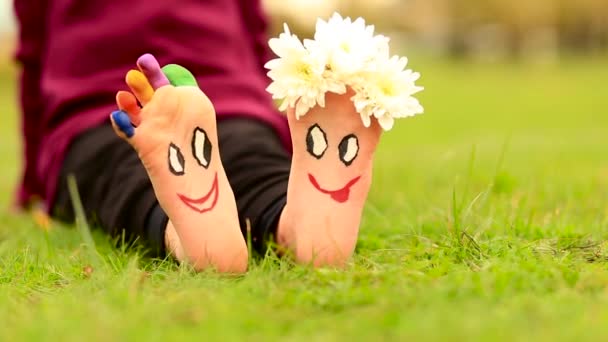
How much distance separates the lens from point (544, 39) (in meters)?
22.0

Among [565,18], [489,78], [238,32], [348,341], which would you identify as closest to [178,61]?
[238,32]

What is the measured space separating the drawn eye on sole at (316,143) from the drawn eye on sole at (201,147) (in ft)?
0.59

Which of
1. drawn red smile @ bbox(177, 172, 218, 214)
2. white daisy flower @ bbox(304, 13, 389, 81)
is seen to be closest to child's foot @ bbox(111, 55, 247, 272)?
drawn red smile @ bbox(177, 172, 218, 214)

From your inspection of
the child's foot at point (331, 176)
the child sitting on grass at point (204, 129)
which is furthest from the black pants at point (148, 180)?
the child's foot at point (331, 176)

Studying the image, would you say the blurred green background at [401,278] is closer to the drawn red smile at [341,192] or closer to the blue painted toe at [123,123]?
the drawn red smile at [341,192]

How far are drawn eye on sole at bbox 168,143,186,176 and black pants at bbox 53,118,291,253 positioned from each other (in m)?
0.20

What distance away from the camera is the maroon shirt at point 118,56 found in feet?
7.04

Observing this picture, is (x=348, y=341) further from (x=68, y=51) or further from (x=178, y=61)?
(x=68, y=51)

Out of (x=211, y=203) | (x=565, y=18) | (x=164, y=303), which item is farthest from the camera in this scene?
(x=565, y=18)

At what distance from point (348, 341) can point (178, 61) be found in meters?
1.27

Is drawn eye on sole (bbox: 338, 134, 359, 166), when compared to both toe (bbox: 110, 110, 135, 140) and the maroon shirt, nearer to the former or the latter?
toe (bbox: 110, 110, 135, 140)

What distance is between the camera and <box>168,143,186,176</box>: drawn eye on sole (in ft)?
4.74

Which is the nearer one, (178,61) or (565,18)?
(178,61)

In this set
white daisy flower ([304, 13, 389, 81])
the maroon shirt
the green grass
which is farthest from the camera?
the maroon shirt
